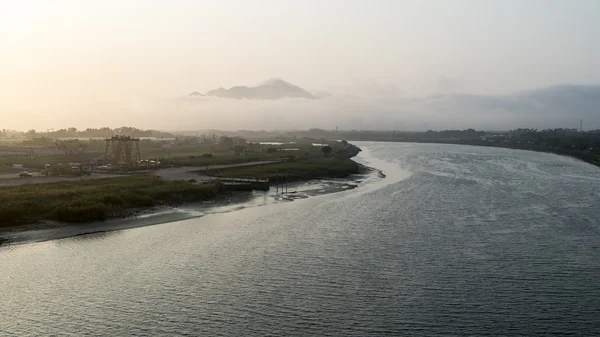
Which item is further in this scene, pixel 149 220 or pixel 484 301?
pixel 149 220

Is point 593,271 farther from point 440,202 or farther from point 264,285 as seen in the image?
point 440,202

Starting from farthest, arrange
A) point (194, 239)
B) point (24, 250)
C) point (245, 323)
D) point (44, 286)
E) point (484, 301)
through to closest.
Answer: point (194, 239)
point (24, 250)
point (44, 286)
point (484, 301)
point (245, 323)

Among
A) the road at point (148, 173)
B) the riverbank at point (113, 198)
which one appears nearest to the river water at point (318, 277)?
the riverbank at point (113, 198)

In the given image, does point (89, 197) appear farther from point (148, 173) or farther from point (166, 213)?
point (148, 173)

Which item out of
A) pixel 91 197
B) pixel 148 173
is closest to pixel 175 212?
pixel 91 197

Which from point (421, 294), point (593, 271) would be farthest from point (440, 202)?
point (421, 294)

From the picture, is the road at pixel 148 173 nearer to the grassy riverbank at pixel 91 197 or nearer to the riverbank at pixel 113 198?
the riverbank at pixel 113 198
